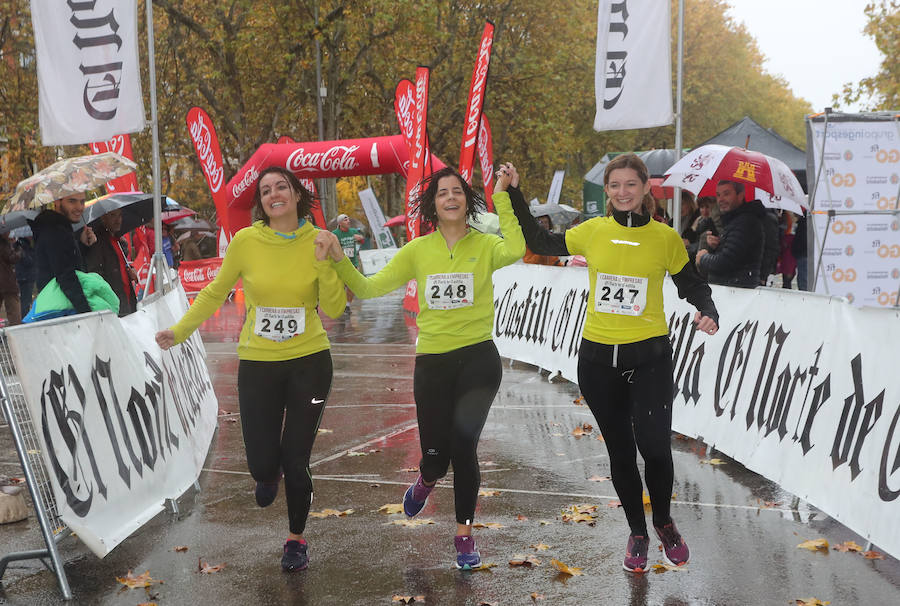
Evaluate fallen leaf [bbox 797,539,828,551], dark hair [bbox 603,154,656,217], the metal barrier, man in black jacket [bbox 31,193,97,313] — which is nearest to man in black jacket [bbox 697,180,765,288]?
fallen leaf [bbox 797,539,828,551]

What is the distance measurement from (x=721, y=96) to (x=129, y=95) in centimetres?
4914

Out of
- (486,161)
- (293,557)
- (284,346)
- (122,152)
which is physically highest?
(486,161)

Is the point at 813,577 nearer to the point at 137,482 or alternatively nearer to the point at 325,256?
the point at 325,256

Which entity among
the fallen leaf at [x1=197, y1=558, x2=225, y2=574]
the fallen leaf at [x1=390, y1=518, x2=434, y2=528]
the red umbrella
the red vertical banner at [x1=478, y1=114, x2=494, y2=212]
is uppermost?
the red vertical banner at [x1=478, y1=114, x2=494, y2=212]

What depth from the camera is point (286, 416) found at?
5125mm

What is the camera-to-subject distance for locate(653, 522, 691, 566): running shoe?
4.96 meters

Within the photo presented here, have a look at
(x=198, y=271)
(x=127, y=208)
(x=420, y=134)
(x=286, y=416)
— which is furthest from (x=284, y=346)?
(x=198, y=271)

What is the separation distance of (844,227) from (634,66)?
9.80 ft

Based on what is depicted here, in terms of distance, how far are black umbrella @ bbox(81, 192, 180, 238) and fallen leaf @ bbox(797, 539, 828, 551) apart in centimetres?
764

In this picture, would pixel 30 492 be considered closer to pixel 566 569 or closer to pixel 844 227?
pixel 566 569

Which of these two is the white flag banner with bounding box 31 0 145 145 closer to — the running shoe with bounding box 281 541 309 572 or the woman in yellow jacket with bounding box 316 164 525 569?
the woman in yellow jacket with bounding box 316 164 525 569

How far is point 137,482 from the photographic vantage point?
5730 millimetres

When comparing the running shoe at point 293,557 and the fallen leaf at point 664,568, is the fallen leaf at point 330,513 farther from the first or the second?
the fallen leaf at point 664,568

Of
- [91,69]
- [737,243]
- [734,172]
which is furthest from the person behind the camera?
[734,172]
